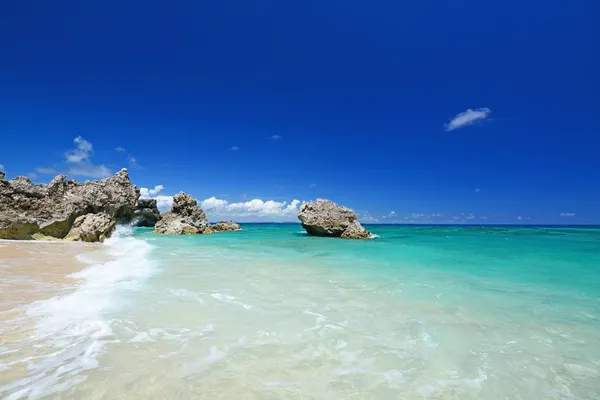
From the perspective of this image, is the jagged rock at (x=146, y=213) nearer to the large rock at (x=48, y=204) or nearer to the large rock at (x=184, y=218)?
the large rock at (x=184, y=218)

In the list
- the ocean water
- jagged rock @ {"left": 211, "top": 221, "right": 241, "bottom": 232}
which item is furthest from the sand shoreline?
jagged rock @ {"left": 211, "top": 221, "right": 241, "bottom": 232}

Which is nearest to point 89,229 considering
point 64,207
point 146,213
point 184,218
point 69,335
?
point 64,207

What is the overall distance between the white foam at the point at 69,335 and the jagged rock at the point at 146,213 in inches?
1932

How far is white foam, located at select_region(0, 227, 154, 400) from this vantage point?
2.74m

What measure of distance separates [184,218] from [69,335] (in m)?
39.9

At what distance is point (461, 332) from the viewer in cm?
471

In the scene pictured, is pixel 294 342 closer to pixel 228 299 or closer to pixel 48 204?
pixel 228 299

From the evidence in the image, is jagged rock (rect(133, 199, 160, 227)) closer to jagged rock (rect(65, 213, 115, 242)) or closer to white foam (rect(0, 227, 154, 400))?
jagged rock (rect(65, 213, 115, 242))

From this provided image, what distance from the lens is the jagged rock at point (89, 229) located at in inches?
675

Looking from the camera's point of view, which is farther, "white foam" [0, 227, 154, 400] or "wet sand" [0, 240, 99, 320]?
"wet sand" [0, 240, 99, 320]

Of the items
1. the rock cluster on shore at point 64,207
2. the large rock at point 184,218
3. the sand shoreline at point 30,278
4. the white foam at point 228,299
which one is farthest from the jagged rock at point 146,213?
the white foam at point 228,299

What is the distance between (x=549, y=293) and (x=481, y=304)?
2673 millimetres

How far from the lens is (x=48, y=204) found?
16.8m

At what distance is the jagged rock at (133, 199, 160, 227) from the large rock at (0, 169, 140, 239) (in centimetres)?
3397
